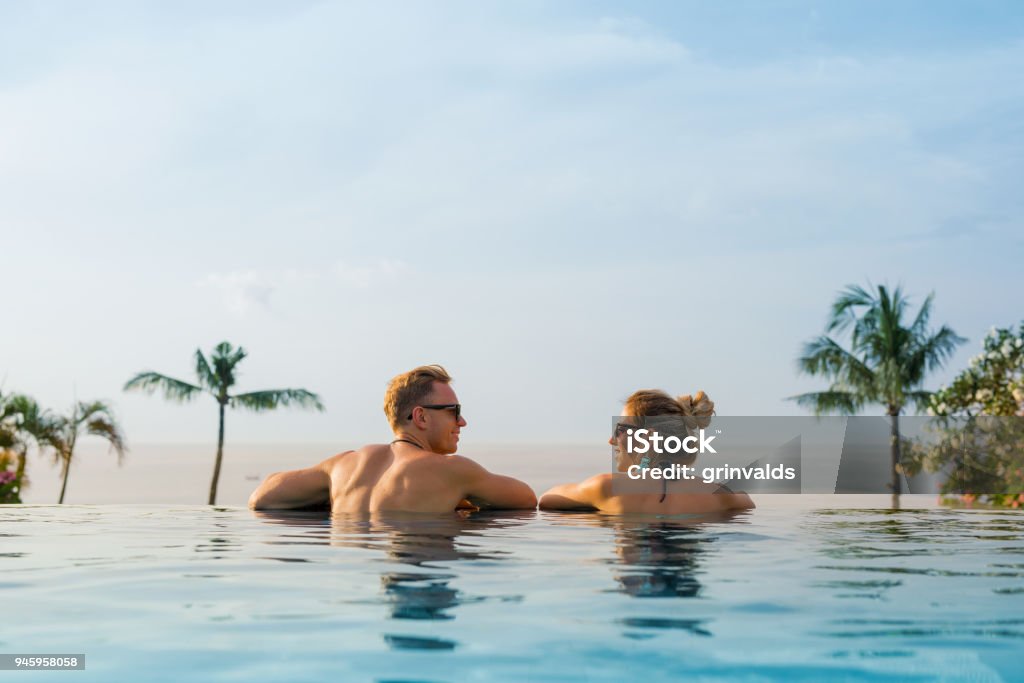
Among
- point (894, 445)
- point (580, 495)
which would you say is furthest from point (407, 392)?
point (894, 445)

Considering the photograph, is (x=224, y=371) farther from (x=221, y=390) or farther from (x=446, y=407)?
(x=446, y=407)

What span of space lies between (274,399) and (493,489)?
104 ft

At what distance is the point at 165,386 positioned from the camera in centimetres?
3894

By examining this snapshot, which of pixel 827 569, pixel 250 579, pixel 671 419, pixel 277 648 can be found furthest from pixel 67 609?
pixel 671 419

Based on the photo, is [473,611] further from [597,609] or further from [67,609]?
[67,609]

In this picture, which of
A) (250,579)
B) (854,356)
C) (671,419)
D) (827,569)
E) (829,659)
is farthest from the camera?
(854,356)

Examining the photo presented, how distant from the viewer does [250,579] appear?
505 centimetres

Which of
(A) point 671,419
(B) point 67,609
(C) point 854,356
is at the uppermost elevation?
(C) point 854,356

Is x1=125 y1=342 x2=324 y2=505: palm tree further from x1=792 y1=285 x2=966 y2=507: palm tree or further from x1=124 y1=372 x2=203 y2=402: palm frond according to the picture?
x1=792 y1=285 x2=966 y2=507: palm tree

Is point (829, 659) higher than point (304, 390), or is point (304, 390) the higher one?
point (304, 390)

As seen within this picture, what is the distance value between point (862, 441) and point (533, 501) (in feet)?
100

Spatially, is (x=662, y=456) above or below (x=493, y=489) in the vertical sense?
above

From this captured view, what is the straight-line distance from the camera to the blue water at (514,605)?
10.9ft

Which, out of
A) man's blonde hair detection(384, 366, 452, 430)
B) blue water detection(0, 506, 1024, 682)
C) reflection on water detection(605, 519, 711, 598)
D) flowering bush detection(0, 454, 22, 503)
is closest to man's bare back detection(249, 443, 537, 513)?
man's blonde hair detection(384, 366, 452, 430)
